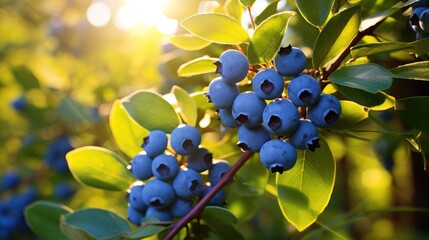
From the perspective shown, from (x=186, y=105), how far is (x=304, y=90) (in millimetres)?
270

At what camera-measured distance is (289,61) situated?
0.75 meters

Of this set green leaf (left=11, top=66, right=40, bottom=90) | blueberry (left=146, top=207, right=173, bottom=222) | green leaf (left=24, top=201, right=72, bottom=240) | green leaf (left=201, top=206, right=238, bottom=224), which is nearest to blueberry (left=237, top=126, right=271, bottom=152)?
green leaf (left=201, top=206, right=238, bottom=224)

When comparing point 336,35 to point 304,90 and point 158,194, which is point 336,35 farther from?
point 158,194

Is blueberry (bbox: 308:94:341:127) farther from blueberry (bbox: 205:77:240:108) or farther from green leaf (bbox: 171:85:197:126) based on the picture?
green leaf (bbox: 171:85:197:126)

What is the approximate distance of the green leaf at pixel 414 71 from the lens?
0.73 metres

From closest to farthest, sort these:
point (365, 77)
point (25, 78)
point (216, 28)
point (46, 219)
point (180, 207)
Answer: point (365, 77) → point (216, 28) → point (180, 207) → point (46, 219) → point (25, 78)

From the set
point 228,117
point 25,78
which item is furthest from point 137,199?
point 25,78

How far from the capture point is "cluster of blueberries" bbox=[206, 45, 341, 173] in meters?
0.74

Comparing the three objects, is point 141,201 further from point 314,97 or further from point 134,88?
point 134,88

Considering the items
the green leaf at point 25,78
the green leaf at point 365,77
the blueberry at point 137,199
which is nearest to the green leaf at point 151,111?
the blueberry at point 137,199

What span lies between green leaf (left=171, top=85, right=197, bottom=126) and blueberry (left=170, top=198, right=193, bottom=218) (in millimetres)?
133

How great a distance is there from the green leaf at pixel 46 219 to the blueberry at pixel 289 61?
553 millimetres

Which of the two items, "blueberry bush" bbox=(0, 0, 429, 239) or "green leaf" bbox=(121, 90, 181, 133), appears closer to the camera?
"blueberry bush" bbox=(0, 0, 429, 239)

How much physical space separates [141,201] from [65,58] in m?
1.63
